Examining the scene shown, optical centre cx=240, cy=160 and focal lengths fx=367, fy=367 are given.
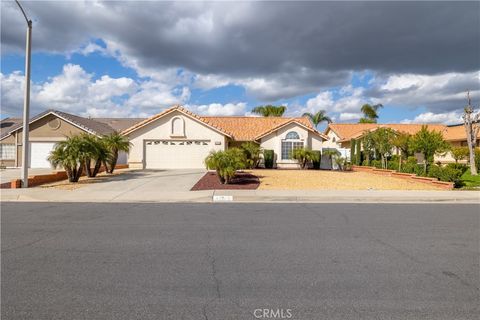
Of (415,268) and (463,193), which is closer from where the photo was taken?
(415,268)

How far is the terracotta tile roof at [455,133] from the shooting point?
3981 cm

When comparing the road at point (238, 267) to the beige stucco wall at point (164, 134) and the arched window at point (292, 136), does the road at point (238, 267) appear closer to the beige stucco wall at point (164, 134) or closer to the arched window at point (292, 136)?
the beige stucco wall at point (164, 134)

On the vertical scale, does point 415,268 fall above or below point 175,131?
below

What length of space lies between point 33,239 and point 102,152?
13.6 m

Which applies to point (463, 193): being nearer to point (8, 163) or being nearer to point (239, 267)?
point (239, 267)

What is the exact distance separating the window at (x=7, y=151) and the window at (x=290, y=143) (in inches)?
920

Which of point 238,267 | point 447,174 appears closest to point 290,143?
point 447,174

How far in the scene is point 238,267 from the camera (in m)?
5.48

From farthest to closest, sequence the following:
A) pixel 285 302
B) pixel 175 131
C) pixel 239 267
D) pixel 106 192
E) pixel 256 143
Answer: pixel 256 143 → pixel 175 131 → pixel 106 192 → pixel 239 267 → pixel 285 302

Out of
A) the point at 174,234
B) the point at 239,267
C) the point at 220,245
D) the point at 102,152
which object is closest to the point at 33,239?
the point at 174,234

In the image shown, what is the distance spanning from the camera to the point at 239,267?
5.48 meters

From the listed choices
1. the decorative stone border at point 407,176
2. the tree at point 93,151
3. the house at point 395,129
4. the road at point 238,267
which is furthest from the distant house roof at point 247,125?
the road at point 238,267

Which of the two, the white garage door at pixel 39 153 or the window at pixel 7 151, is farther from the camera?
the window at pixel 7 151

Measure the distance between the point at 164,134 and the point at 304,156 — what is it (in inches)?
429
